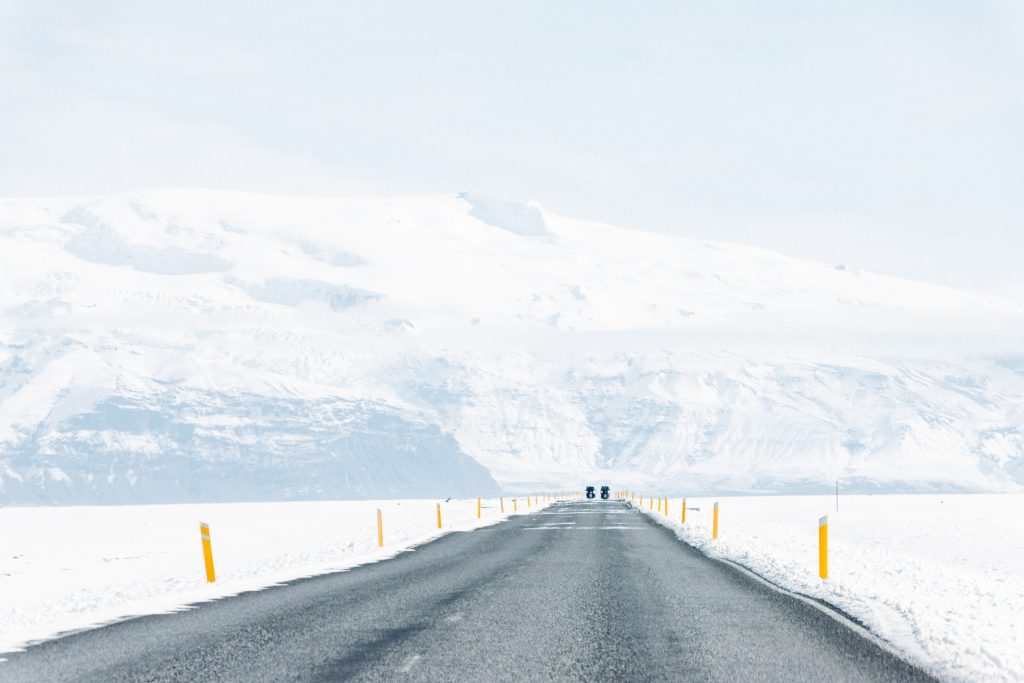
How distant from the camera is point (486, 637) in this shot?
582 inches

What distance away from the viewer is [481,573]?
24.6 meters

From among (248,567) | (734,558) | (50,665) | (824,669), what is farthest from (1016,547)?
(50,665)

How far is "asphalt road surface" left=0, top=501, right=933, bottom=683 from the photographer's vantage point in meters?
12.5

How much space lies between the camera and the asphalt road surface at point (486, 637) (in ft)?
41.0

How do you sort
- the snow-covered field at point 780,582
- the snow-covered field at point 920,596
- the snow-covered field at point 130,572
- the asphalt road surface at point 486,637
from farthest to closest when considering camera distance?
the snow-covered field at point 130,572 < the snow-covered field at point 780,582 < the snow-covered field at point 920,596 < the asphalt road surface at point 486,637

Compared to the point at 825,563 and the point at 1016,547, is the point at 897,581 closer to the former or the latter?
the point at 825,563

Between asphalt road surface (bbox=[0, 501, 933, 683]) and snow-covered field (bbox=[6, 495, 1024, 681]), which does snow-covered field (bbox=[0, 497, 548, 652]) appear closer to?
snow-covered field (bbox=[6, 495, 1024, 681])

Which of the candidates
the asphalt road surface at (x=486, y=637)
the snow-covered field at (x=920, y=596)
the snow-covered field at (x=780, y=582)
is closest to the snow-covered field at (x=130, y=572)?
the snow-covered field at (x=780, y=582)

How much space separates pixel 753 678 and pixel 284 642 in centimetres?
571

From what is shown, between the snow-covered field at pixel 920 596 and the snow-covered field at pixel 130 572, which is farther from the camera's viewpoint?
the snow-covered field at pixel 130 572

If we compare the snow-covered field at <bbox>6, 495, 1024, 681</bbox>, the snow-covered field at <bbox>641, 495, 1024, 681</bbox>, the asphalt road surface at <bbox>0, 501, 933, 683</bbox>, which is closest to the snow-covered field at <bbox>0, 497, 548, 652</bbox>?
the snow-covered field at <bbox>6, 495, 1024, 681</bbox>

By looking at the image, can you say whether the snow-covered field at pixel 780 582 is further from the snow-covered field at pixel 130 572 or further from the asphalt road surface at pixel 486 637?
the asphalt road surface at pixel 486 637

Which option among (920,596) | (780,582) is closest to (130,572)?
(780,582)

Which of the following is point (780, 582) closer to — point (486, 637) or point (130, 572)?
point (486, 637)
